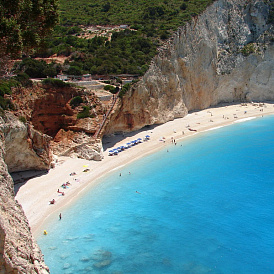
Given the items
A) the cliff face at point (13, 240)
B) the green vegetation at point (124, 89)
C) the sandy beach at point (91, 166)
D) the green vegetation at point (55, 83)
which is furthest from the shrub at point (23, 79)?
the cliff face at point (13, 240)

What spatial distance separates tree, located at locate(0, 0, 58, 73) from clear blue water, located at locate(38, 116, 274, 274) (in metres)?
12.3

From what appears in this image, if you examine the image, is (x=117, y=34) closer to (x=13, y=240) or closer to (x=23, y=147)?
(x=23, y=147)

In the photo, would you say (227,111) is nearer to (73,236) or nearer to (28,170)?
(28,170)

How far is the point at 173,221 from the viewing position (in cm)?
2283

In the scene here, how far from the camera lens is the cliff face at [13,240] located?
10.7 meters

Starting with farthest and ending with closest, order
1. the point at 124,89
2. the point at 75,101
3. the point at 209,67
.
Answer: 1. the point at 209,67
2. the point at 124,89
3. the point at 75,101

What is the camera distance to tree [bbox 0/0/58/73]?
65.3 feet

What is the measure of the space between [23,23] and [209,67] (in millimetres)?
41535

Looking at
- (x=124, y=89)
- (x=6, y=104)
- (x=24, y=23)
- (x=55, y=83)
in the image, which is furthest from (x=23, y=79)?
(x=124, y=89)

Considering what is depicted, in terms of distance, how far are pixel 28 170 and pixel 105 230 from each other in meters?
11.4

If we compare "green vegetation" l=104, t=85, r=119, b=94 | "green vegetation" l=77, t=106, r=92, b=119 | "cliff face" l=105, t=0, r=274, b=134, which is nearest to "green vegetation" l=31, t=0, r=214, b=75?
"cliff face" l=105, t=0, r=274, b=134

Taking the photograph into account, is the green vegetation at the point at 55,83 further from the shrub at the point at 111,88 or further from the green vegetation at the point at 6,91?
the shrub at the point at 111,88

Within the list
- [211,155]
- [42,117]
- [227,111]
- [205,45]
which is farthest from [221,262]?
[205,45]

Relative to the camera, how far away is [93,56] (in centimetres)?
4647
